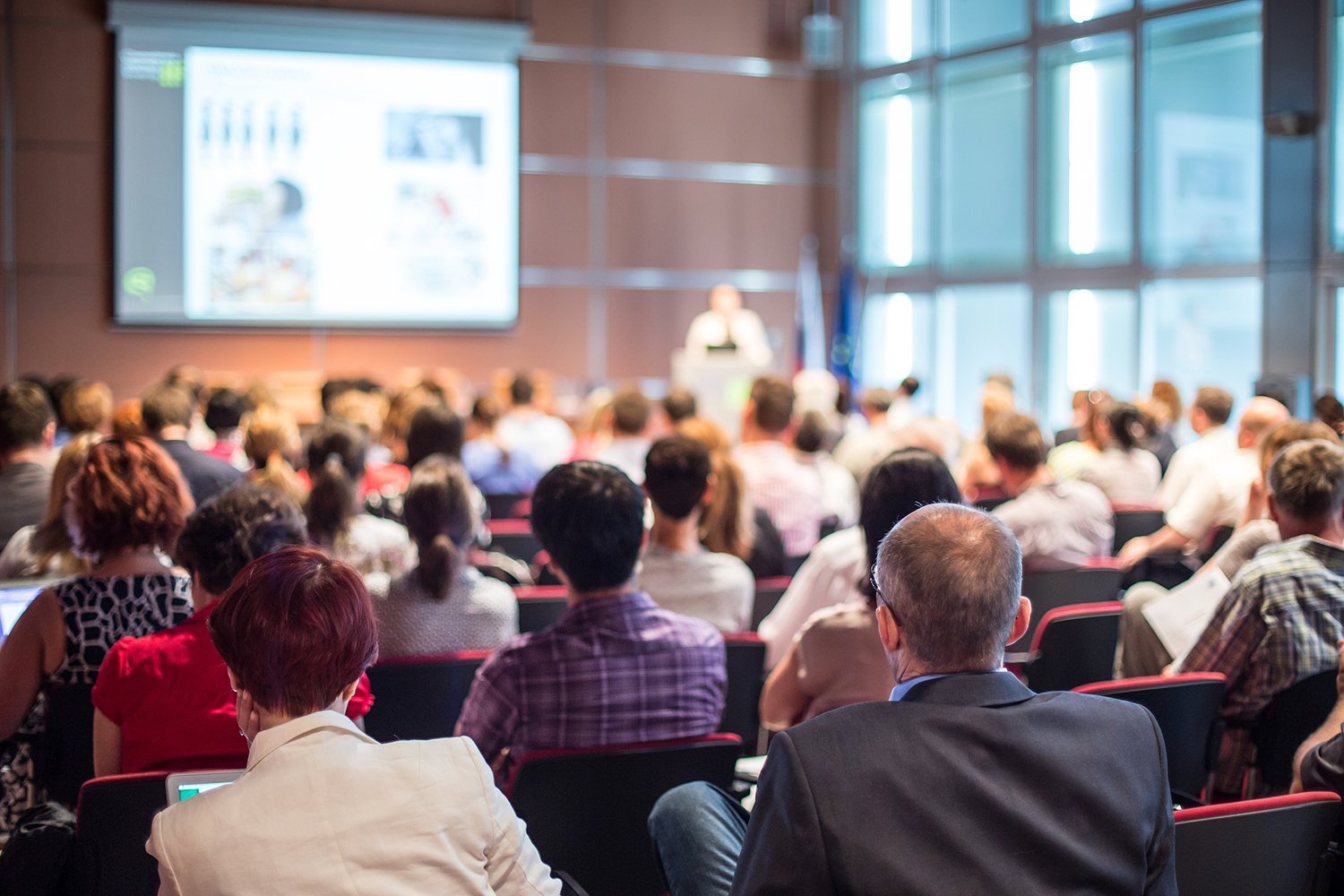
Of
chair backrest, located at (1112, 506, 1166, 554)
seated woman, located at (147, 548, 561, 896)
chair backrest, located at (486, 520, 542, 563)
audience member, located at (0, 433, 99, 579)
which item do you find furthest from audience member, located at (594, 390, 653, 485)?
seated woman, located at (147, 548, 561, 896)

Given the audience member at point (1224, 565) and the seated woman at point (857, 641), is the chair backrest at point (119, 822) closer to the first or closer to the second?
the seated woman at point (857, 641)

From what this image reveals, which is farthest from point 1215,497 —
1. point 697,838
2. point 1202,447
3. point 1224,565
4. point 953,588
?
point 953,588

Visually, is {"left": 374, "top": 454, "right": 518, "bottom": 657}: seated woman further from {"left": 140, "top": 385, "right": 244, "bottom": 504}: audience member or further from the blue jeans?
{"left": 140, "top": 385, "right": 244, "bottom": 504}: audience member

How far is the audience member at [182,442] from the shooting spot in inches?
203

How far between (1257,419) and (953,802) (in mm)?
4442

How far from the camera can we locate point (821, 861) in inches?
61.3

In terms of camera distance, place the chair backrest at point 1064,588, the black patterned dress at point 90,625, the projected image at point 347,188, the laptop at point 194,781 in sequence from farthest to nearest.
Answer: the projected image at point 347,188 < the chair backrest at point 1064,588 < the black patterned dress at point 90,625 < the laptop at point 194,781

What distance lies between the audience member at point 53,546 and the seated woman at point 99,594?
0.56 metres

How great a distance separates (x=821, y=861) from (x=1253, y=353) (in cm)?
908

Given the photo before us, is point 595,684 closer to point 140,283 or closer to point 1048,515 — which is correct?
point 1048,515

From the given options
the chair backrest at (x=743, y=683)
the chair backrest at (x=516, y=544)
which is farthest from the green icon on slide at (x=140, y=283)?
the chair backrest at (x=743, y=683)

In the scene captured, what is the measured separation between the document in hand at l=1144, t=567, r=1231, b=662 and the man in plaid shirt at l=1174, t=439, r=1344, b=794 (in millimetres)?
216

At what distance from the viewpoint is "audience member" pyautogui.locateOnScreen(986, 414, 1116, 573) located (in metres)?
4.62

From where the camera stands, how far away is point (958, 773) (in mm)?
1602
